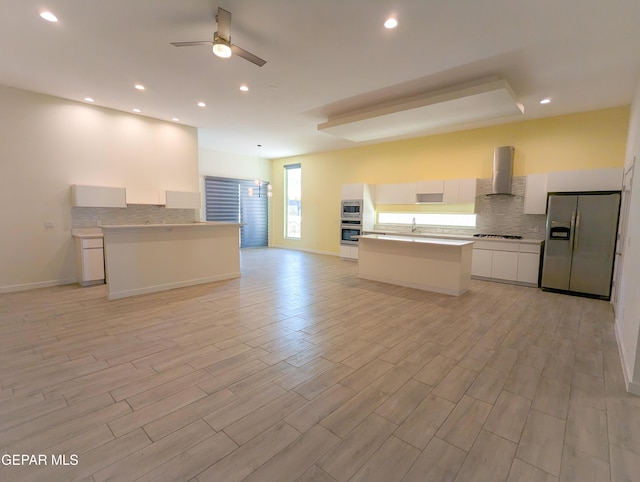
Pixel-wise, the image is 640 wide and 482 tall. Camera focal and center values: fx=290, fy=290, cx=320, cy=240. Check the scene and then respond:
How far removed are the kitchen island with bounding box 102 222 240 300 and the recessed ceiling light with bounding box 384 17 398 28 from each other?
423 centimetres

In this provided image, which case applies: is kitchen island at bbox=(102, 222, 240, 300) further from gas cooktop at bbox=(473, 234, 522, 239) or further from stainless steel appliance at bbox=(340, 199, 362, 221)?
gas cooktop at bbox=(473, 234, 522, 239)

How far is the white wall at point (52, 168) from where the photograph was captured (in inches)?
191

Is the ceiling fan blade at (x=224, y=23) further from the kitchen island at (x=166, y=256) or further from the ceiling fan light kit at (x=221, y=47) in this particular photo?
the kitchen island at (x=166, y=256)

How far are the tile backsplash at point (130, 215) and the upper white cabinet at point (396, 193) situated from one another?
15.8ft

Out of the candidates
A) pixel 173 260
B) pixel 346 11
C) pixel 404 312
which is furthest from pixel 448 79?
pixel 173 260

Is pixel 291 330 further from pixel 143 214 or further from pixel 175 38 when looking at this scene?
pixel 143 214

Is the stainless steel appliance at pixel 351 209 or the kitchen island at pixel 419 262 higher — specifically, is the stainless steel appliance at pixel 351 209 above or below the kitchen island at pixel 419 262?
above

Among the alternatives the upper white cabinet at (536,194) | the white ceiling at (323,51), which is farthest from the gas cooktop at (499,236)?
→ the white ceiling at (323,51)

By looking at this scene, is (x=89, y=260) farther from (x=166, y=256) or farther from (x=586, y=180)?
(x=586, y=180)

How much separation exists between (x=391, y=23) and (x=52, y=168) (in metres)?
6.03

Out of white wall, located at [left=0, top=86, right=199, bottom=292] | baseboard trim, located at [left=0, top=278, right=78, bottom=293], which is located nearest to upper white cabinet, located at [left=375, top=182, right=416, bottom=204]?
white wall, located at [left=0, top=86, right=199, bottom=292]

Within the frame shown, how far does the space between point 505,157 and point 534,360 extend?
14.6ft

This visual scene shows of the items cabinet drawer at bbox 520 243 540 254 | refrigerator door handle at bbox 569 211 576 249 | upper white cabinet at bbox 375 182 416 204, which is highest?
upper white cabinet at bbox 375 182 416 204

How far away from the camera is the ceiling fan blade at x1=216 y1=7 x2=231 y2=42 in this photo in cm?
274
